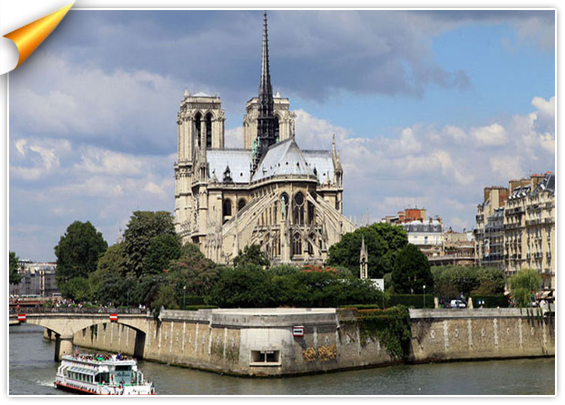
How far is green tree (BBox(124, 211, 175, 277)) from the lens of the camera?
93938 millimetres

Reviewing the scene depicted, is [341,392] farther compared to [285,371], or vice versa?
[285,371]

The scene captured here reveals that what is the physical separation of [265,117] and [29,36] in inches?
3782

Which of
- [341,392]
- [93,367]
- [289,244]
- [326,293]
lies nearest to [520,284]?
[326,293]

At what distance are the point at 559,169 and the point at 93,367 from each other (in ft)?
90.3

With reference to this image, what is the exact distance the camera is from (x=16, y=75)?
2486 cm

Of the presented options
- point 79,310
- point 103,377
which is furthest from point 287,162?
point 103,377

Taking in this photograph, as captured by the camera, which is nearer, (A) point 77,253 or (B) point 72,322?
(B) point 72,322

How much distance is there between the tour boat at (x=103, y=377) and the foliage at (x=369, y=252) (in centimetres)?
3757

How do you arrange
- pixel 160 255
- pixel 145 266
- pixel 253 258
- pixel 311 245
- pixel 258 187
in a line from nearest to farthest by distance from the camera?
1. pixel 160 255
2. pixel 145 266
3. pixel 253 258
4. pixel 311 245
5. pixel 258 187

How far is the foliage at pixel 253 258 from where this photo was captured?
92.2 metres

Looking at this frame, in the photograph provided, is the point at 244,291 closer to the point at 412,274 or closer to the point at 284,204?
the point at 412,274

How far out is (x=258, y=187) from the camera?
370ft

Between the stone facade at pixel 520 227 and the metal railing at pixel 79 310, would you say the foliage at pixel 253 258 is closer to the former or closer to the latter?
the stone facade at pixel 520 227

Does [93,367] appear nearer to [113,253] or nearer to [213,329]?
[213,329]
